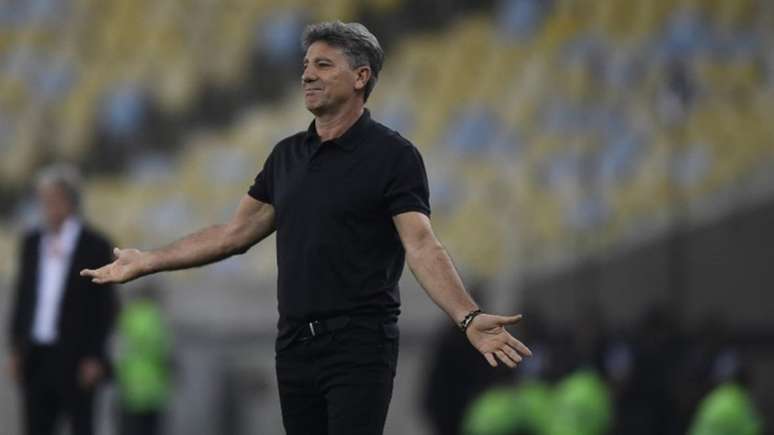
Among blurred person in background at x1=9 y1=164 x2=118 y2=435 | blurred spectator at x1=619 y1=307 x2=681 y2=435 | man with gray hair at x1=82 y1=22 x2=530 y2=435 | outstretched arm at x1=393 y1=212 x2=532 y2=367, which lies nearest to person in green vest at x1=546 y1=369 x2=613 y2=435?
blurred spectator at x1=619 y1=307 x2=681 y2=435

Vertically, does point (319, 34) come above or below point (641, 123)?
below

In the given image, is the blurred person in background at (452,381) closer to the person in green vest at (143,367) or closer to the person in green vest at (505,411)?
the person in green vest at (505,411)

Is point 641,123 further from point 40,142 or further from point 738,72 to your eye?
point 40,142

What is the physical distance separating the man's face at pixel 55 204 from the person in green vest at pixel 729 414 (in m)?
3.18

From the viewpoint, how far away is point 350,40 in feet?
18.2

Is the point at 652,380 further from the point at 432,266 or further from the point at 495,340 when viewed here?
the point at 495,340

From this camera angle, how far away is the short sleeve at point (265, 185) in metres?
5.77

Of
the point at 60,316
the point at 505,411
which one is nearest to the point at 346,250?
the point at 60,316

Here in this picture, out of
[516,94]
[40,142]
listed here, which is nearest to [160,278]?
[40,142]

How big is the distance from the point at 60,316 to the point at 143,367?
5.70 m

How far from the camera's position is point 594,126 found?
18.2 m

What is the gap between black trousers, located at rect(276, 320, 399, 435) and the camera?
549 centimetres

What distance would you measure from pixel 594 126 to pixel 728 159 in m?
1.29

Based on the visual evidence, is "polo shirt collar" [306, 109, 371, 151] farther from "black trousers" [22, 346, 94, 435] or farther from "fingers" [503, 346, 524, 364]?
"black trousers" [22, 346, 94, 435]
